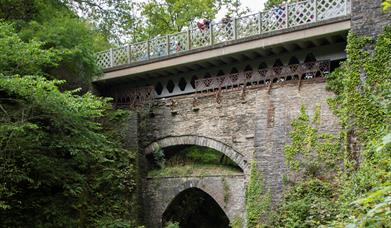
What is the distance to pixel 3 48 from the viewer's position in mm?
9094

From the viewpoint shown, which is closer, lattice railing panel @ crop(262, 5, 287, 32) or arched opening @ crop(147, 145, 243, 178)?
lattice railing panel @ crop(262, 5, 287, 32)

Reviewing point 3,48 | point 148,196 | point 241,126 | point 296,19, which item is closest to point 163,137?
point 148,196

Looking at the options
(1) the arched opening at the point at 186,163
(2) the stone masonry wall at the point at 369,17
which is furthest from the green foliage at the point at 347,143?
→ (1) the arched opening at the point at 186,163

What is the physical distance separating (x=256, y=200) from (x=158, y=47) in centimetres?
654

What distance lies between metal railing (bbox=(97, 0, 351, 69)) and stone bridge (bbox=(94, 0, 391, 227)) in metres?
0.03

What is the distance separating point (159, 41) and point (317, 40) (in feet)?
18.5

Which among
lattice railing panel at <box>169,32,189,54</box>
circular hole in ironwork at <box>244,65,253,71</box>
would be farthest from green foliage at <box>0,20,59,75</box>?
circular hole in ironwork at <box>244,65,253,71</box>

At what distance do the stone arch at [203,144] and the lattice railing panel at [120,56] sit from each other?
3289 mm

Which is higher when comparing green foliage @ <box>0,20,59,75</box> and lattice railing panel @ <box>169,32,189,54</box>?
lattice railing panel @ <box>169,32,189,54</box>

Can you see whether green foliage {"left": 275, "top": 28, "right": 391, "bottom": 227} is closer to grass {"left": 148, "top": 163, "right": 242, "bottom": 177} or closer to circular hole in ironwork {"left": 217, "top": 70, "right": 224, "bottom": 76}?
grass {"left": 148, "top": 163, "right": 242, "bottom": 177}

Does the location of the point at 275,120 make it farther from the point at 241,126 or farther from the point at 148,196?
the point at 148,196

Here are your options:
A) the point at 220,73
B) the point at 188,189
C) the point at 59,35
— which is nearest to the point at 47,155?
the point at 59,35

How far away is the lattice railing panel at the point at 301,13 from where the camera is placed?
11999 millimetres

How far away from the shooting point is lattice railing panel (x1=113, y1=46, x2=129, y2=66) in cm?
1586
